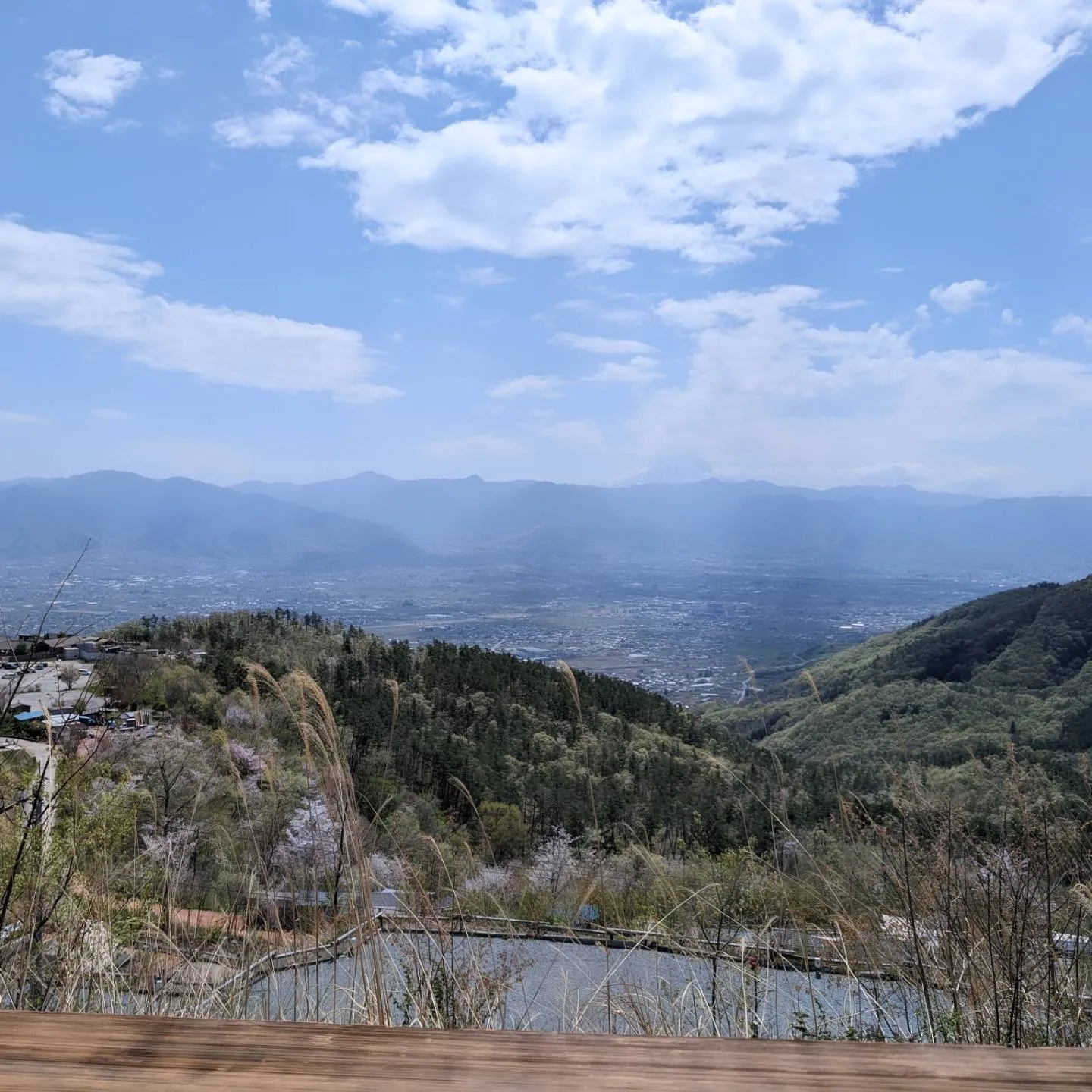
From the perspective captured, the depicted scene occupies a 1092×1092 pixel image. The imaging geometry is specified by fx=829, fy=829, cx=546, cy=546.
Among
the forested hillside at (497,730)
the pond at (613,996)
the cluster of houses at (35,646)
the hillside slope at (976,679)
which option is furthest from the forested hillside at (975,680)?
the cluster of houses at (35,646)

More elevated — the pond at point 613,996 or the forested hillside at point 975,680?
the pond at point 613,996

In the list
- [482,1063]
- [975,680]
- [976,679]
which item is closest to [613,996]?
[482,1063]

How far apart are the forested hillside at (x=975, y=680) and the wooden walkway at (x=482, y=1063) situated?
71.3ft

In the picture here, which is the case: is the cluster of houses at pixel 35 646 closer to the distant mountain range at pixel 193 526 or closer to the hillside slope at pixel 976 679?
the hillside slope at pixel 976 679

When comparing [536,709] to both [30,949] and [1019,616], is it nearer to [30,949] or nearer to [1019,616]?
[30,949]

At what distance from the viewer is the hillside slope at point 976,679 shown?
30.6m

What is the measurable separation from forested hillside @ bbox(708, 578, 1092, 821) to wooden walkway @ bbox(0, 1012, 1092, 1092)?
21733 mm

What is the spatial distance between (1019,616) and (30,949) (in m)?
56.9

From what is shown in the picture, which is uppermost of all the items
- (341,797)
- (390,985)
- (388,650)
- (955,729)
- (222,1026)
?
(222,1026)

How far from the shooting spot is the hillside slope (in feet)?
100

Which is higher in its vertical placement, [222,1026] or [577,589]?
[222,1026]

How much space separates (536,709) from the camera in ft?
90.1

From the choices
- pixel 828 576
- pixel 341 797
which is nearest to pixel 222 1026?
pixel 341 797

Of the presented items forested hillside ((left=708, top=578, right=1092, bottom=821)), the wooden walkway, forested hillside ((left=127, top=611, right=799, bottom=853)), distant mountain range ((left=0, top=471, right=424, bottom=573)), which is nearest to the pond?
the wooden walkway
